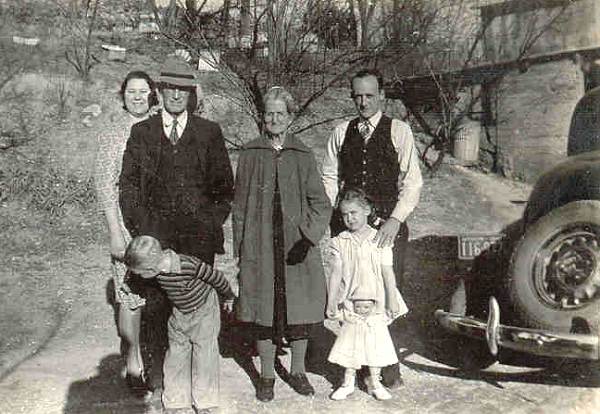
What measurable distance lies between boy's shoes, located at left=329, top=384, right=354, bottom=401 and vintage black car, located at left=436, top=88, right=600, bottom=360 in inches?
28.0

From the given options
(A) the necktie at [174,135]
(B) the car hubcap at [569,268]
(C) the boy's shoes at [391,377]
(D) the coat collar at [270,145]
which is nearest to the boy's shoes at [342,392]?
(C) the boy's shoes at [391,377]

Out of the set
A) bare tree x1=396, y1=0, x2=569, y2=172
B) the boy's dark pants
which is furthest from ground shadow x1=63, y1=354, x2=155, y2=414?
bare tree x1=396, y1=0, x2=569, y2=172

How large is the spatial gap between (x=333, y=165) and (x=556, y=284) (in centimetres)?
147

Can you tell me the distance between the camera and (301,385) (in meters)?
3.82

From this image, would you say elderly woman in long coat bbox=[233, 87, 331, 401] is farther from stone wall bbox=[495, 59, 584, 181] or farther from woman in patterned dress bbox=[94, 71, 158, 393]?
stone wall bbox=[495, 59, 584, 181]

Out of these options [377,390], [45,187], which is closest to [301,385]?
[377,390]

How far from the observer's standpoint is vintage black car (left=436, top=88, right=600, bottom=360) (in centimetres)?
324

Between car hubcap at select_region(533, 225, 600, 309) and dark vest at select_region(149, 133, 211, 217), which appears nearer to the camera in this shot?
car hubcap at select_region(533, 225, 600, 309)

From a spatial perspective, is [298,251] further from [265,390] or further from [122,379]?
[122,379]

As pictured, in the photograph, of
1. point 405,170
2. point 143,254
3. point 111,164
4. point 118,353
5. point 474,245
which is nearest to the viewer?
point 143,254

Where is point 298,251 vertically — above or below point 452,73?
below

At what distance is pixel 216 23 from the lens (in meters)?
9.16

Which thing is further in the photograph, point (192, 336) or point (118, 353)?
point (118, 353)

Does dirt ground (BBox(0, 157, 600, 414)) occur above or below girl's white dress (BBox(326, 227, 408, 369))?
below
